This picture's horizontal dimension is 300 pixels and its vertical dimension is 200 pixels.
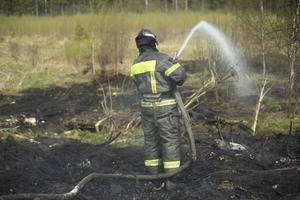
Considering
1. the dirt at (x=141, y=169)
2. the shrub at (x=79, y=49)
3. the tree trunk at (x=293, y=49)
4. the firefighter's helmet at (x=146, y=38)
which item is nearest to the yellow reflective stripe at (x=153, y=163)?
the dirt at (x=141, y=169)

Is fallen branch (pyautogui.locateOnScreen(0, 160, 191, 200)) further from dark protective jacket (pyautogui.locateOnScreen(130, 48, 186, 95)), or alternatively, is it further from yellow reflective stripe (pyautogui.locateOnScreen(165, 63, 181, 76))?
yellow reflective stripe (pyautogui.locateOnScreen(165, 63, 181, 76))

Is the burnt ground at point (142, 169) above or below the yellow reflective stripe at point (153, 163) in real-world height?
below

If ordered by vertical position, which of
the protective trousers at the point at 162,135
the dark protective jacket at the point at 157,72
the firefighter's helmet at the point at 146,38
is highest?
the firefighter's helmet at the point at 146,38

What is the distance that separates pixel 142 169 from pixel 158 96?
118cm

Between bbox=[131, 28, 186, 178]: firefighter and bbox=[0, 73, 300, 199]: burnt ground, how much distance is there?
43 centimetres

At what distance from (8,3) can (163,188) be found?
22005mm

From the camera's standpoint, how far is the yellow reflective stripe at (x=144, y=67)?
6.02m

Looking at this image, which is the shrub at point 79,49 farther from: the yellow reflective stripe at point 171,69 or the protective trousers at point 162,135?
the yellow reflective stripe at point 171,69

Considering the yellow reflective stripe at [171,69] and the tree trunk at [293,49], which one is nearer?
the yellow reflective stripe at [171,69]

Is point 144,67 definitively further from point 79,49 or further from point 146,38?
point 79,49

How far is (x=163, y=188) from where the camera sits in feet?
19.4

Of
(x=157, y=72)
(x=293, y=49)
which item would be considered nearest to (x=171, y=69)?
(x=157, y=72)

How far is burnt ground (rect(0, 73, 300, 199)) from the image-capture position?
559 cm

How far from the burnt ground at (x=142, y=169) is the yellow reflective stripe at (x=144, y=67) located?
4.60 feet
